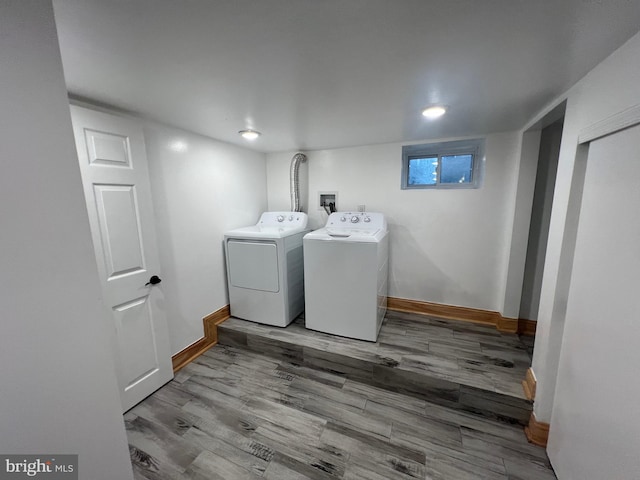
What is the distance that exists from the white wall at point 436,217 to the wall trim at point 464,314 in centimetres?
7

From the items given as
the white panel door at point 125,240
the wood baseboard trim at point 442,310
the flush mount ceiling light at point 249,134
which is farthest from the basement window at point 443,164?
the white panel door at point 125,240

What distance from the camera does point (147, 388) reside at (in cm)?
188

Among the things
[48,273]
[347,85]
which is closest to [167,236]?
[48,273]

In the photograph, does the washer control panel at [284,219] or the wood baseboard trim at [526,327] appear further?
the washer control panel at [284,219]

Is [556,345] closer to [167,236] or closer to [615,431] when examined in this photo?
[615,431]

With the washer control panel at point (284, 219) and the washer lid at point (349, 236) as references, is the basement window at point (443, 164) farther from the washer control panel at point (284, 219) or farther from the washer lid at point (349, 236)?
the washer control panel at point (284, 219)

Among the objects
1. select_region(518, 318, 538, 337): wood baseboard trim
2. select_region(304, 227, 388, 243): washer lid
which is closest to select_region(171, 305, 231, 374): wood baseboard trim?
select_region(304, 227, 388, 243): washer lid

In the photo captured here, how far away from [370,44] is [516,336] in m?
2.79

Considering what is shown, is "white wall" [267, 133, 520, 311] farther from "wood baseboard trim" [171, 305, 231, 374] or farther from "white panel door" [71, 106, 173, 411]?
"white panel door" [71, 106, 173, 411]

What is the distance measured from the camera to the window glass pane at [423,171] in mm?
2582

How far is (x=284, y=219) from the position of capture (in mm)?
2947

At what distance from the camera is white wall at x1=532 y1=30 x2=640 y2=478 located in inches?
37.8

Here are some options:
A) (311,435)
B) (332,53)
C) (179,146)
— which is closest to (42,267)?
(332,53)

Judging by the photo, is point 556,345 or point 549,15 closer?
point 549,15
